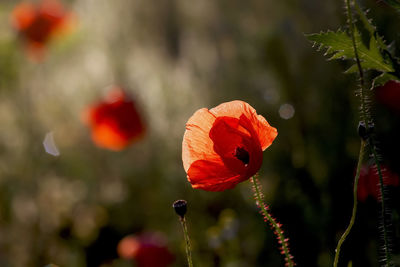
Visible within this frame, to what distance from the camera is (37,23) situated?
6.19 feet

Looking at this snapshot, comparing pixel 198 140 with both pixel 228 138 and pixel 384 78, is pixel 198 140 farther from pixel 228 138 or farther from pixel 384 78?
pixel 384 78

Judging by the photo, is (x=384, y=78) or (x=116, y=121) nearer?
(x=384, y=78)

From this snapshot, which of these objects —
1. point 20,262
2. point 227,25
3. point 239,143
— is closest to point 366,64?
point 239,143

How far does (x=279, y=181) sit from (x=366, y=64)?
93 cm

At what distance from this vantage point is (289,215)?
50.6 inches

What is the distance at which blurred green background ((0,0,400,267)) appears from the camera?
125 centimetres

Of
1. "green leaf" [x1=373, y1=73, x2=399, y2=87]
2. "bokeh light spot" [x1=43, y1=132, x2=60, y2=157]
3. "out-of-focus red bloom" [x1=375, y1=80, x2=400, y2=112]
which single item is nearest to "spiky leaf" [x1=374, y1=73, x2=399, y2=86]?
"green leaf" [x1=373, y1=73, x2=399, y2=87]

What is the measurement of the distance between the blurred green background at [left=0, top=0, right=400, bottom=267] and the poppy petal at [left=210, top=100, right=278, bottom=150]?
472 millimetres

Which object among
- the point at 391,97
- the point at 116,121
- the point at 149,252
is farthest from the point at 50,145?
the point at 391,97

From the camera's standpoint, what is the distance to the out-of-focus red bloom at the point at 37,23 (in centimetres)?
187

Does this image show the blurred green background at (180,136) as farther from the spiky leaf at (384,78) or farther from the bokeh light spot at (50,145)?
the spiky leaf at (384,78)

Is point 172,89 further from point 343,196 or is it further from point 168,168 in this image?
point 343,196

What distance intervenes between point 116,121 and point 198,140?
1.12 m

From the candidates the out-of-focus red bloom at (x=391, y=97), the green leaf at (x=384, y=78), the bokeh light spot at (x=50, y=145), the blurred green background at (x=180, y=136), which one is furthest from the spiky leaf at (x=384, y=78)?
the bokeh light spot at (x=50, y=145)
